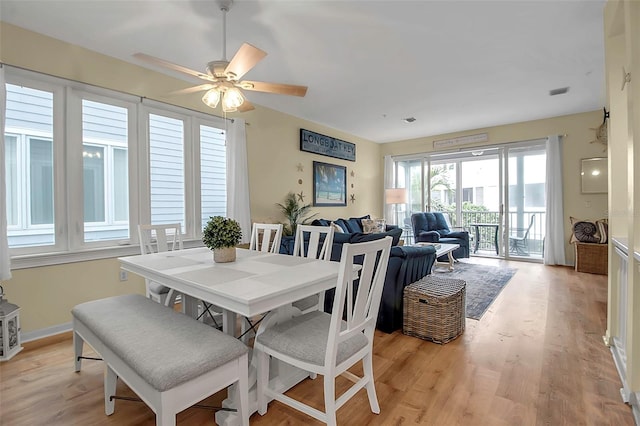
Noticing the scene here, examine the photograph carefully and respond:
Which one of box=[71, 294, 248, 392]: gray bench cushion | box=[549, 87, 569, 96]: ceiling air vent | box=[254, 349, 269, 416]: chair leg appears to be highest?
box=[549, 87, 569, 96]: ceiling air vent

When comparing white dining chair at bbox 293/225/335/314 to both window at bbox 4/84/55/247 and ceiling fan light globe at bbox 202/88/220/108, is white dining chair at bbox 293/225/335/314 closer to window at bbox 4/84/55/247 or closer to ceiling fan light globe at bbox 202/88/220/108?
ceiling fan light globe at bbox 202/88/220/108

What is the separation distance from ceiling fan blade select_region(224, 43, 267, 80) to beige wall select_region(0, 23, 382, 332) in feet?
4.63

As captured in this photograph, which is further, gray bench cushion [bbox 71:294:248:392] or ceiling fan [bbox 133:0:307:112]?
ceiling fan [bbox 133:0:307:112]

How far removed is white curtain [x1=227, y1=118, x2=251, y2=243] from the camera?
4043 mm

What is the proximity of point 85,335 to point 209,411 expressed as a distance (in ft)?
2.90

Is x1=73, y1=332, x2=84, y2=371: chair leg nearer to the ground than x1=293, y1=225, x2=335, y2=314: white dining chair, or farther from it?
nearer to the ground

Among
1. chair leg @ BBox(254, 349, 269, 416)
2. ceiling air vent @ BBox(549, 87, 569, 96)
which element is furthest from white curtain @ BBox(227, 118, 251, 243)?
ceiling air vent @ BBox(549, 87, 569, 96)

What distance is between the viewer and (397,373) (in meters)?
2.06

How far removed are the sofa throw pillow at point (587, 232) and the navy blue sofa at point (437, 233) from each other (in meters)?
1.65

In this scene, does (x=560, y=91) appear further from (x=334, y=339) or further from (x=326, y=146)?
(x=334, y=339)

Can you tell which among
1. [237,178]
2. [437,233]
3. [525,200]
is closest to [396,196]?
[437,233]

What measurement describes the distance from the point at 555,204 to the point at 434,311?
4.43 metres

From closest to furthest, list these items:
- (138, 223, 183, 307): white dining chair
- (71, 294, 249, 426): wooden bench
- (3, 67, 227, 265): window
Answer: (71, 294, 249, 426): wooden bench
(138, 223, 183, 307): white dining chair
(3, 67, 227, 265): window

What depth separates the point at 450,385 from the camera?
1.92 m
